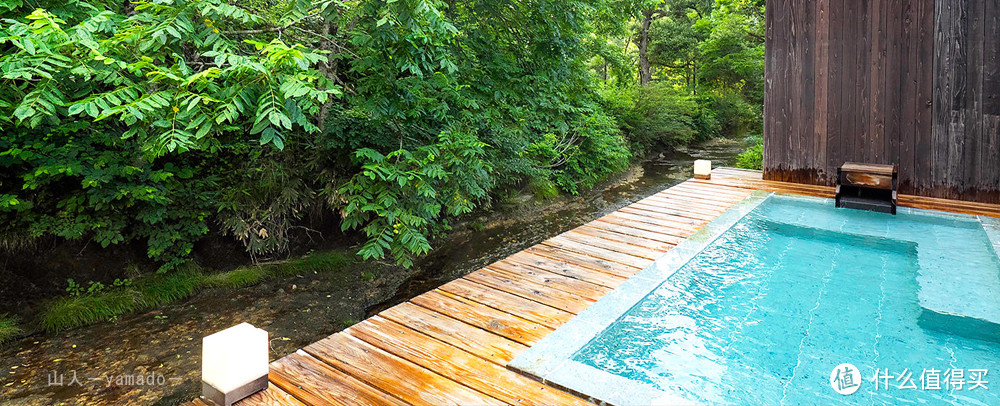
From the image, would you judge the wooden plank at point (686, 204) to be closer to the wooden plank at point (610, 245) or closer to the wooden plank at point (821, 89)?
the wooden plank at point (610, 245)

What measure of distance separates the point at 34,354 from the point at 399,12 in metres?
3.77

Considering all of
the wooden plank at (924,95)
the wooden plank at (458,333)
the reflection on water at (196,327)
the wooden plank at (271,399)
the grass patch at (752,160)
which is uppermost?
the wooden plank at (924,95)

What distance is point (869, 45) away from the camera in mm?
5570

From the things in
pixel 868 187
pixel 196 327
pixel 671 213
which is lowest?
pixel 196 327

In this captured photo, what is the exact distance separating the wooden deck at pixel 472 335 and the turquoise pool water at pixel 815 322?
0.90 feet

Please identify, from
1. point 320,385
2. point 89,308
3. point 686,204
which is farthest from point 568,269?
point 89,308

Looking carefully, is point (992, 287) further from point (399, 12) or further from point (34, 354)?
point (34, 354)

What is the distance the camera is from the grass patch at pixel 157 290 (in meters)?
4.52

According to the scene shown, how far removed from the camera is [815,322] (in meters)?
3.03

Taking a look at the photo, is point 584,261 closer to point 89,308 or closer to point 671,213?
point 671,213

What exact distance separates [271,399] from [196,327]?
2.88m

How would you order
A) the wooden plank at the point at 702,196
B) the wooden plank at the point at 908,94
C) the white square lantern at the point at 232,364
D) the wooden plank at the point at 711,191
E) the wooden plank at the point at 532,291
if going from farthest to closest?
the wooden plank at the point at 711,191 < the wooden plank at the point at 702,196 < the wooden plank at the point at 908,94 < the wooden plank at the point at 532,291 < the white square lantern at the point at 232,364

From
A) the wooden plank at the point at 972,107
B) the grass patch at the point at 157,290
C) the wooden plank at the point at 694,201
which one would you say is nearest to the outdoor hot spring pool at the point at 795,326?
the wooden plank at the point at 694,201

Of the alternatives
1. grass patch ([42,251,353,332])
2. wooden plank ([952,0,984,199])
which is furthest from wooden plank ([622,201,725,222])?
grass patch ([42,251,353,332])
